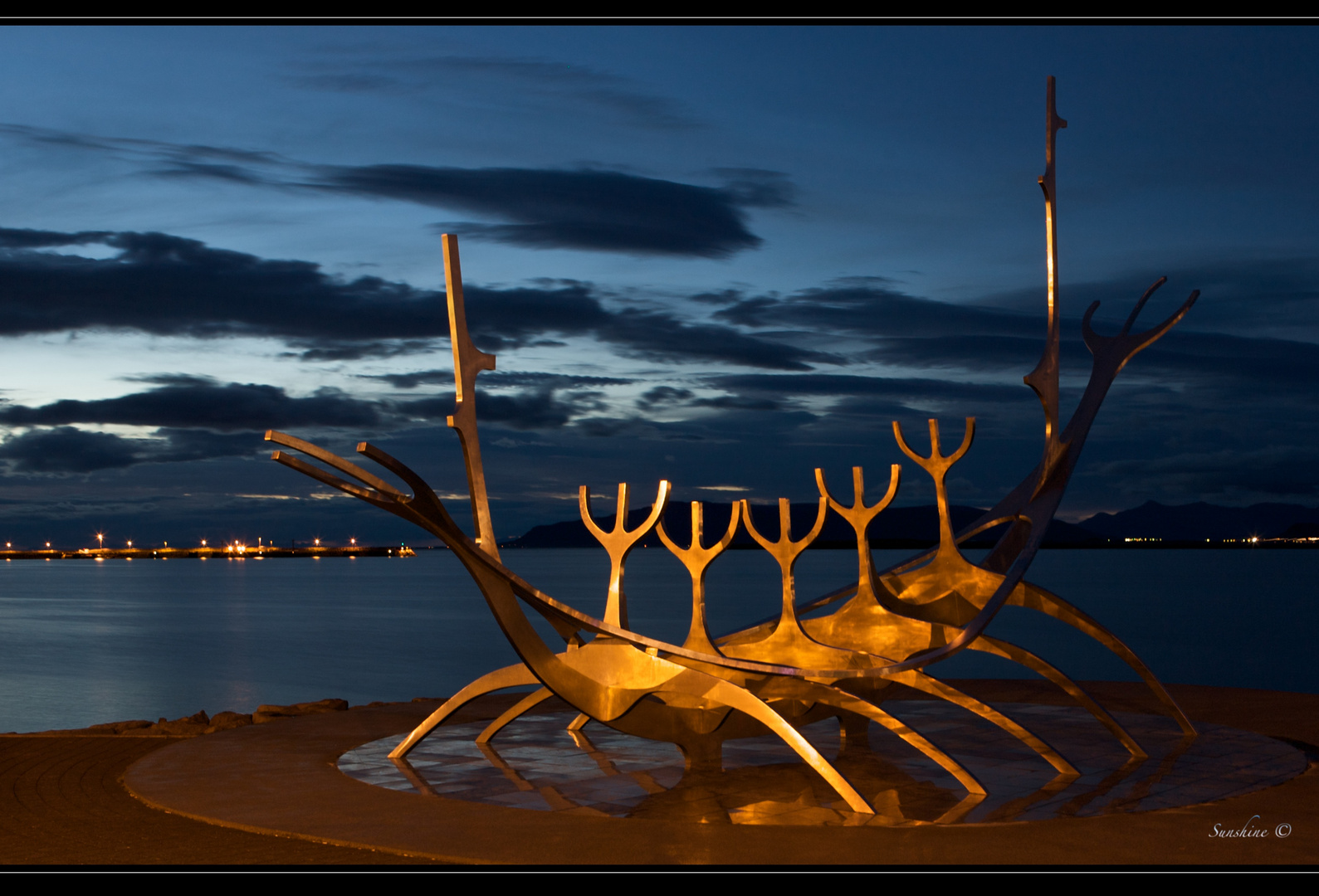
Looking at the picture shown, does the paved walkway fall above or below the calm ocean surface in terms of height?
above

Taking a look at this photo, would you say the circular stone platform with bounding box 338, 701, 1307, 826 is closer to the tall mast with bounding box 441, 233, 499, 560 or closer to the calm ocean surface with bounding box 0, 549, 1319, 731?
the tall mast with bounding box 441, 233, 499, 560

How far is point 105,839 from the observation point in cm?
802

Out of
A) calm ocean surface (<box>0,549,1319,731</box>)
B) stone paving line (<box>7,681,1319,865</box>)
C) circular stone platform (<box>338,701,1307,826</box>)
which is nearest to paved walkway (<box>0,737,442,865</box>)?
stone paving line (<box>7,681,1319,865</box>)

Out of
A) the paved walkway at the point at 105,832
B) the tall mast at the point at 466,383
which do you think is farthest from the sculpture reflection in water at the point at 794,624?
the paved walkway at the point at 105,832

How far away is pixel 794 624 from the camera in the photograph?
1085 cm

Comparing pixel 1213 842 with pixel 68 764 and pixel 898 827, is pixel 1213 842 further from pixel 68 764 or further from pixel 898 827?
pixel 68 764

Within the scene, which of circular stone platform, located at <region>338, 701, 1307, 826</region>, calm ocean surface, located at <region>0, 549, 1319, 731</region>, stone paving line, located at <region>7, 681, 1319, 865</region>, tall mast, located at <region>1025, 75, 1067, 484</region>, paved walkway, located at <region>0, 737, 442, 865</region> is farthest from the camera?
calm ocean surface, located at <region>0, 549, 1319, 731</region>

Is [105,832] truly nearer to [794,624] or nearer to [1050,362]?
[794,624]

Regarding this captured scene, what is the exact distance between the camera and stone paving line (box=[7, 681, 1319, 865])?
7270mm

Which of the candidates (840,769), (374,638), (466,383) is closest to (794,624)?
(840,769)

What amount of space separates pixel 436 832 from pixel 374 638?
37.9 m

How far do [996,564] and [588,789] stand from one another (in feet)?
15.7

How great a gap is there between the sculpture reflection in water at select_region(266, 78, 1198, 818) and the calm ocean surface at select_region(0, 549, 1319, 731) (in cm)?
1753
